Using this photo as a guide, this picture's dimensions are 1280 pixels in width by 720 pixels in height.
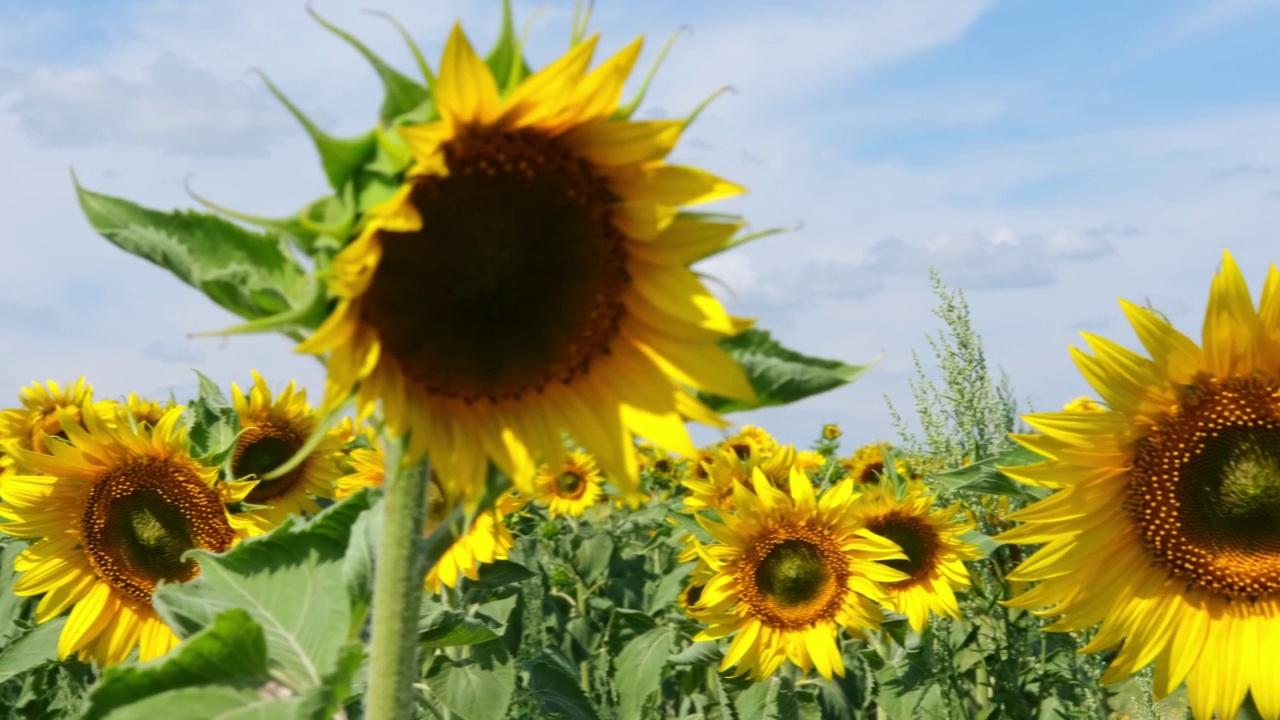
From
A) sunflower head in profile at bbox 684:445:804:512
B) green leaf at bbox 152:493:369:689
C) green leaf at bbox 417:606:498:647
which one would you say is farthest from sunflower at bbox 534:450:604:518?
green leaf at bbox 152:493:369:689

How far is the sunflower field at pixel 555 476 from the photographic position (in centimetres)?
172

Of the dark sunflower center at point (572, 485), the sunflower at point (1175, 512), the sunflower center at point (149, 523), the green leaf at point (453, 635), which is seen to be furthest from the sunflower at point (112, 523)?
the dark sunflower center at point (572, 485)

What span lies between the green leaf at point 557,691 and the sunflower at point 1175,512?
1.88 metres

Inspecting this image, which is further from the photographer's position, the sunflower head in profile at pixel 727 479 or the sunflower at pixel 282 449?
the sunflower head in profile at pixel 727 479

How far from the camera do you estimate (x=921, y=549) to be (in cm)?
599

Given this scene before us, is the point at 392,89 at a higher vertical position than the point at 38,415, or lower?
lower

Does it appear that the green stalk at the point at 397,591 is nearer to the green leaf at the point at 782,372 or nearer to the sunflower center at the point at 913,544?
the green leaf at the point at 782,372

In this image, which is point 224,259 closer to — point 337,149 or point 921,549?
point 337,149

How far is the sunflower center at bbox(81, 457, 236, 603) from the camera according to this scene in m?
4.46

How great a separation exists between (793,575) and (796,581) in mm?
40

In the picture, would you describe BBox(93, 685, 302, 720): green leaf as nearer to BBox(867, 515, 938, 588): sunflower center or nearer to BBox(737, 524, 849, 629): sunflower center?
BBox(737, 524, 849, 629): sunflower center

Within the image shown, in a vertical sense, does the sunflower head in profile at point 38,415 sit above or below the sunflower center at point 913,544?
above

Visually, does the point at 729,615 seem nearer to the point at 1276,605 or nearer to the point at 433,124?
the point at 1276,605

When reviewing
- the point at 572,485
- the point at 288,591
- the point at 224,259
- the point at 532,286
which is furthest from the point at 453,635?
the point at 572,485
